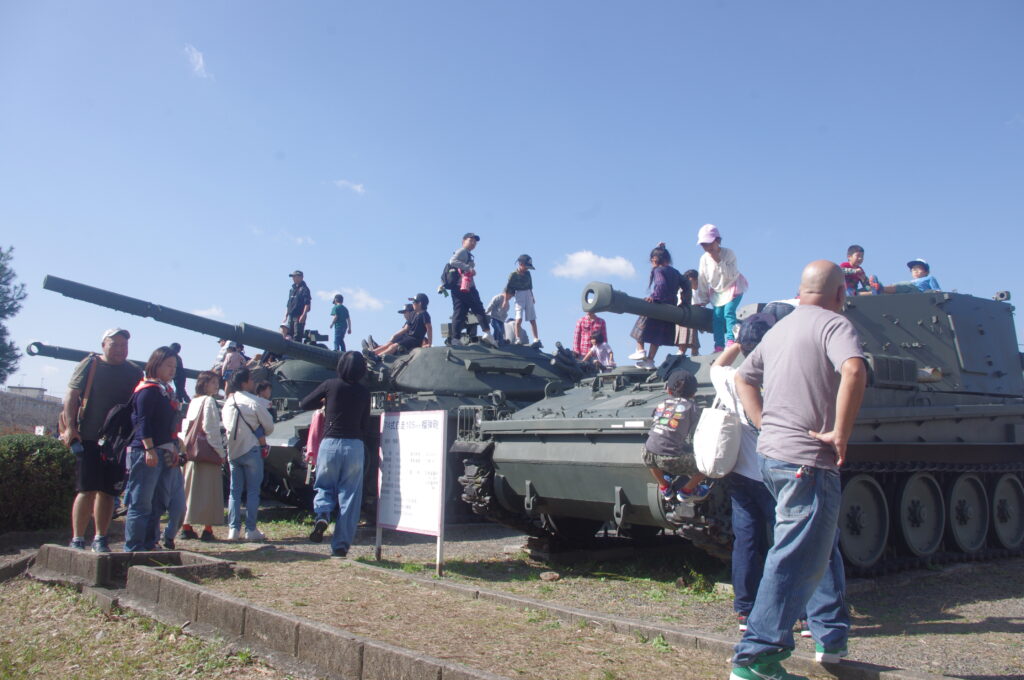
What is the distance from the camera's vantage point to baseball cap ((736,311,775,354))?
5383mm

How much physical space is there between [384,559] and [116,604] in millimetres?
3033

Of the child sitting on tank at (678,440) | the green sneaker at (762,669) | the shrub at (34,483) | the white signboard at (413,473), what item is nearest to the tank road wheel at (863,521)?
the child sitting on tank at (678,440)

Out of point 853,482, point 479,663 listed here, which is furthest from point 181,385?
point 479,663

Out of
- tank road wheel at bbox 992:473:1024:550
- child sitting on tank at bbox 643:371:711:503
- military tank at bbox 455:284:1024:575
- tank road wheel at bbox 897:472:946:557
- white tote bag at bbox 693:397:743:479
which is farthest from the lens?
tank road wheel at bbox 992:473:1024:550

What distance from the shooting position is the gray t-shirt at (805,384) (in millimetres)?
3631

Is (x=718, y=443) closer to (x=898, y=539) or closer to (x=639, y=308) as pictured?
(x=639, y=308)

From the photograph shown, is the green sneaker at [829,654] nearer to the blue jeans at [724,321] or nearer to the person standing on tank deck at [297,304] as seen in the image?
the blue jeans at [724,321]

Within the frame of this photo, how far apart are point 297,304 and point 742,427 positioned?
12.0 m

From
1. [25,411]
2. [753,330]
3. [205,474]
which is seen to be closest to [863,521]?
[753,330]

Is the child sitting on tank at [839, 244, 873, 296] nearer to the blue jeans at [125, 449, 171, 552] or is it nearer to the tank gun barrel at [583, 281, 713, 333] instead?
the tank gun barrel at [583, 281, 713, 333]

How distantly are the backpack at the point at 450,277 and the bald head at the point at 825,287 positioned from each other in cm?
930

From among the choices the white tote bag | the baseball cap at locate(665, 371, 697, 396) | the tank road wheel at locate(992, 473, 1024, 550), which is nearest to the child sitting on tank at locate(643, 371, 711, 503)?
the baseball cap at locate(665, 371, 697, 396)

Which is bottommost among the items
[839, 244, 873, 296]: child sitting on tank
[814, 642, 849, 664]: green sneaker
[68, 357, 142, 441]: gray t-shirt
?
[814, 642, 849, 664]: green sneaker

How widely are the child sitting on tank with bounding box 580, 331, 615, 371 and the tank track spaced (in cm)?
650
